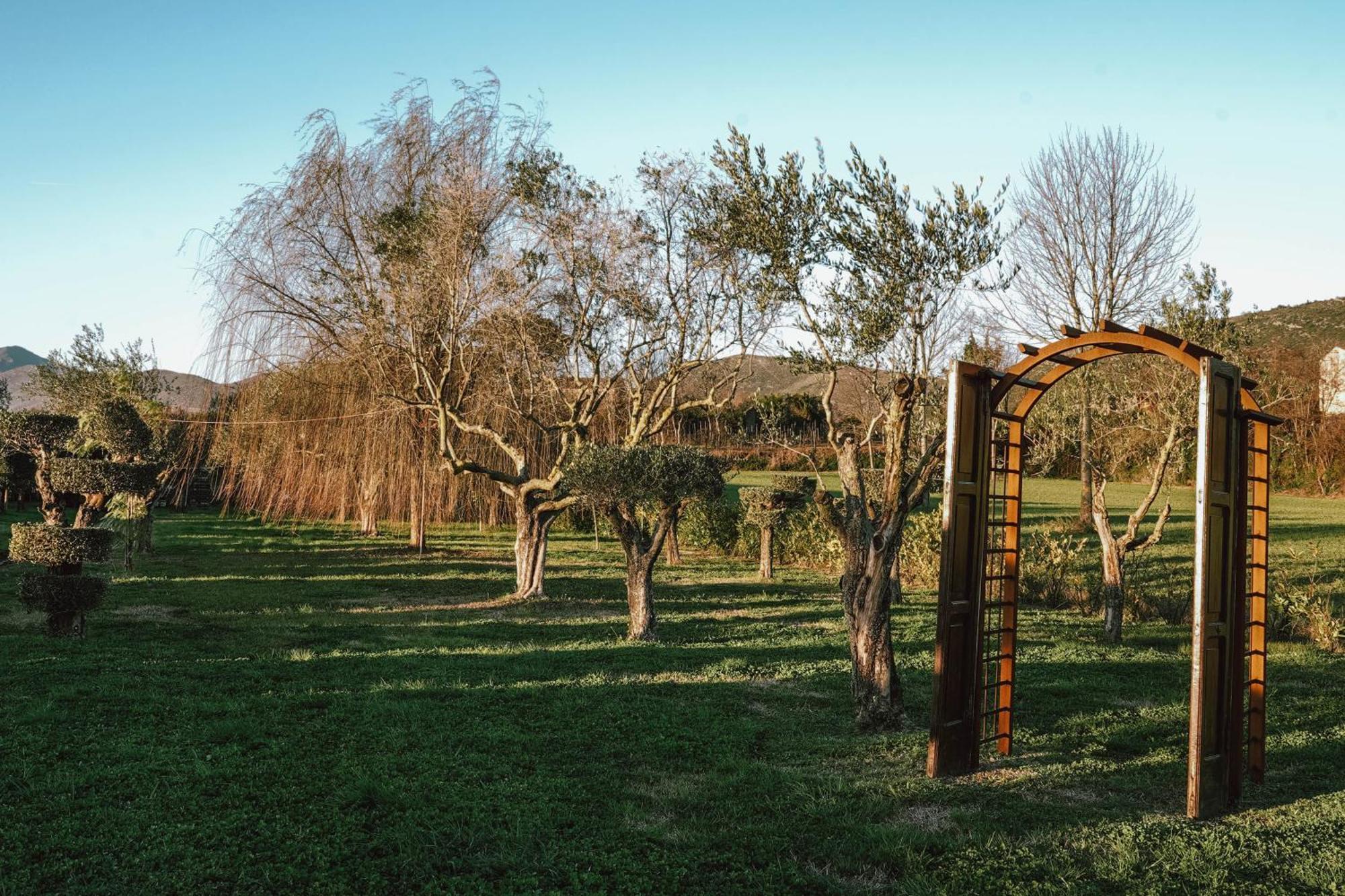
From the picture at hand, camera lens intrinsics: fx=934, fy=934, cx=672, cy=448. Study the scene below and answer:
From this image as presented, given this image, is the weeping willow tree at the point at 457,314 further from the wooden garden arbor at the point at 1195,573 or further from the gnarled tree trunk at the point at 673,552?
the wooden garden arbor at the point at 1195,573

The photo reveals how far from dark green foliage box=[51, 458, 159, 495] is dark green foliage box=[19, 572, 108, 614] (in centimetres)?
94

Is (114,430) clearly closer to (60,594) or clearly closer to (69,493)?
(69,493)

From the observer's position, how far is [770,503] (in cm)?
1678

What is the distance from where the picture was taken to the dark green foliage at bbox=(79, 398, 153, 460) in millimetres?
10695

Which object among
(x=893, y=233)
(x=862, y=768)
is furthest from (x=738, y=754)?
(x=893, y=233)

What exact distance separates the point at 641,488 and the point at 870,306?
369cm

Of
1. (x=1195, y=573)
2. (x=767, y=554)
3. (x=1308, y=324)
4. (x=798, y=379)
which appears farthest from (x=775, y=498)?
Result: (x=1308, y=324)

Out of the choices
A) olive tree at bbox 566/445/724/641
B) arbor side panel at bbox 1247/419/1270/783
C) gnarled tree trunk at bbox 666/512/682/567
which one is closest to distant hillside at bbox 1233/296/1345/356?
gnarled tree trunk at bbox 666/512/682/567

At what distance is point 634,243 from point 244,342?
964 centimetres

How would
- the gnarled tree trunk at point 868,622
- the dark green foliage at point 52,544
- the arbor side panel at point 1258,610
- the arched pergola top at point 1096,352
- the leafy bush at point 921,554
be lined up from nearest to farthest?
the arched pergola top at point 1096,352
the arbor side panel at point 1258,610
the gnarled tree trunk at point 868,622
the dark green foliage at point 52,544
the leafy bush at point 921,554

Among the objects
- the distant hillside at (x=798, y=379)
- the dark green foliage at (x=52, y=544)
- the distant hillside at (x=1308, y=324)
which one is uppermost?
the distant hillside at (x=1308, y=324)

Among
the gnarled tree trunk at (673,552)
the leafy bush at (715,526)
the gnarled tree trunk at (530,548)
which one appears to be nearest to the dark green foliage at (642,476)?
the gnarled tree trunk at (530,548)

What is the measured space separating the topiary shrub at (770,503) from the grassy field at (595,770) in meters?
5.54

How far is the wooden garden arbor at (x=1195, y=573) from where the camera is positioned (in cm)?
481
